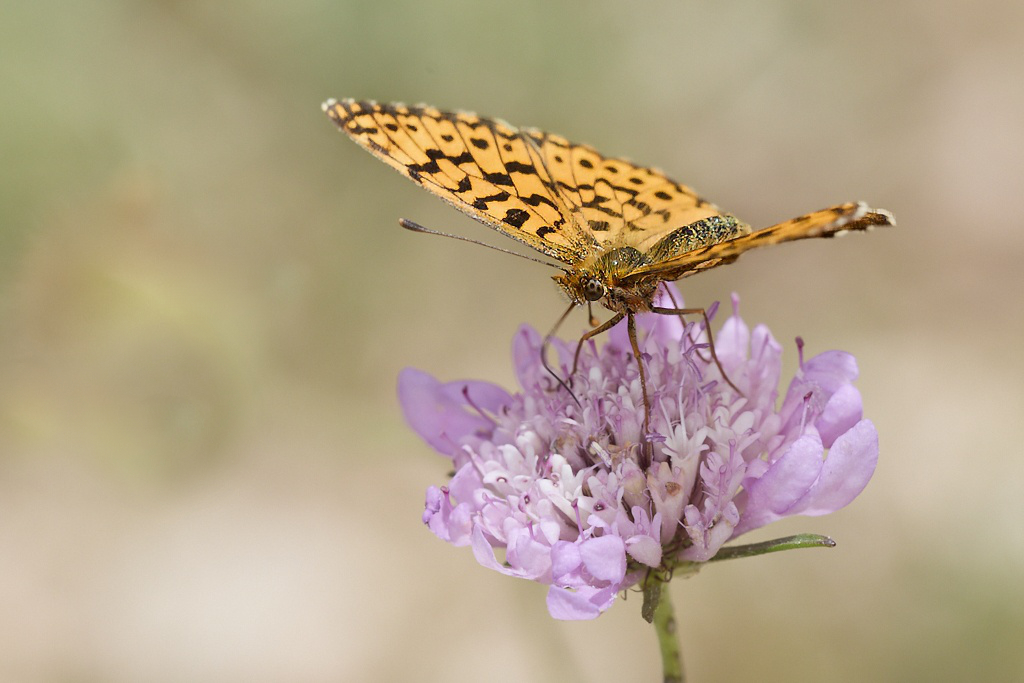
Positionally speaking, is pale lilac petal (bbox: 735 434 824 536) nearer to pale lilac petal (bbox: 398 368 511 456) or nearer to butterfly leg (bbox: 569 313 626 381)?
butterfly leg (bbox: 569 313 626 381)

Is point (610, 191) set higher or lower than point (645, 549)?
higher

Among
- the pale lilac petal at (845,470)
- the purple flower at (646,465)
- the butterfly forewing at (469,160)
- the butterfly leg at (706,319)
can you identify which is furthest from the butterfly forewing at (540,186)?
the pale lilac petal at (845,470)

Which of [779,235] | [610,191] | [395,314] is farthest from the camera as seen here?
[395,314]

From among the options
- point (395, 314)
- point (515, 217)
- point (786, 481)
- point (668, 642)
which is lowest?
point (668, 642)

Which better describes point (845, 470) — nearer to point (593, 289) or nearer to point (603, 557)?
point (603, 557)

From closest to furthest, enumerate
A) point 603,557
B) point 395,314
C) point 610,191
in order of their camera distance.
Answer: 1. point 603,557
2. point 610,191
3. point 395,314

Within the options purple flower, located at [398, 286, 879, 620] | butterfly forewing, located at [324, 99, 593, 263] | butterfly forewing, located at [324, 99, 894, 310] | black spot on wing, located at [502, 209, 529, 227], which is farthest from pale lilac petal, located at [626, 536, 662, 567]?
black spot on wing, located at [502, 209, 529, 227]

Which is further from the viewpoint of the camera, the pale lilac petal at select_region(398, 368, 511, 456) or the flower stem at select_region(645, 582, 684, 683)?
the pale lilac petal at select_region(398, 368, 511, 456)

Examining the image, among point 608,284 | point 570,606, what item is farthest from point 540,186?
point 570,606
